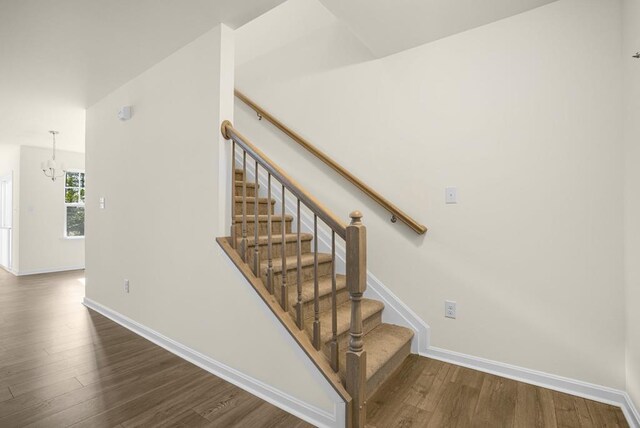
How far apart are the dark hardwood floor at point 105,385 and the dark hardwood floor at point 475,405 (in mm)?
551

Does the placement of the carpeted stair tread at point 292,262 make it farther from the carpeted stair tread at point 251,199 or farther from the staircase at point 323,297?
the carpeted stair tread at point 251,199

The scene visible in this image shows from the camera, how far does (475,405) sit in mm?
1748

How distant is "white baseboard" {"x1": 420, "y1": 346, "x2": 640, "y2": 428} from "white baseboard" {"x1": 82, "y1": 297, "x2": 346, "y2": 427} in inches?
40.6

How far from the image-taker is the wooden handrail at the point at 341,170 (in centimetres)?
234

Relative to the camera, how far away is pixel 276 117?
322 centimetres

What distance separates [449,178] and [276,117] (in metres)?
1.81

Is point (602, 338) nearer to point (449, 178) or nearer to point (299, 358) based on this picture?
point (449, 178)

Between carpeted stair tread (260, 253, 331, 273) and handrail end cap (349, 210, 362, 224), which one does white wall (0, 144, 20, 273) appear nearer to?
carpeted stair tread (260, 253, 331, 273)

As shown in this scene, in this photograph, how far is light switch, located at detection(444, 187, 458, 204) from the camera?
2246 millimetres

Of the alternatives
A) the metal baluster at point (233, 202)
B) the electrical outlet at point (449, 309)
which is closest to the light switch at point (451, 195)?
the electrical outlet at point (449, 309)

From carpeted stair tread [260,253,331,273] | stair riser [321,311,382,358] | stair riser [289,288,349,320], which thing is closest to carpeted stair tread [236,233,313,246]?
carpeted stair tread [260,253,331,273]

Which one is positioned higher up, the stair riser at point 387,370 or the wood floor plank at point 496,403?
the stair riser at point 387,370

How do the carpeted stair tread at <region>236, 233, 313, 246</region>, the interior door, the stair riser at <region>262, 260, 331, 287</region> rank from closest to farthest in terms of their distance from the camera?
1. the stair riser at <region>262, 260, 331, 287</region>
2. the carpeted stair tread at <region>236, 233, 313, 246</region>
3. the interior door

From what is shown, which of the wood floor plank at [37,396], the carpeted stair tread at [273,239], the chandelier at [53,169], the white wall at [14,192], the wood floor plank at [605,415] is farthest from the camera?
the white wall at [14,192]
